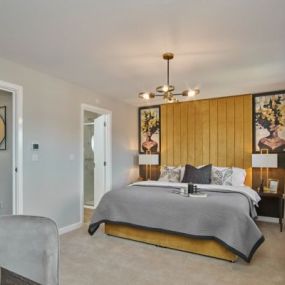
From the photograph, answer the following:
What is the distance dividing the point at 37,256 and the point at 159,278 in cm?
164

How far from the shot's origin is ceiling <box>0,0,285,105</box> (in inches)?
81.4

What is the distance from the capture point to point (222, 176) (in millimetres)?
4426

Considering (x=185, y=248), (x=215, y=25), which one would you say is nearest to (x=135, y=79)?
(x=215, y=25)

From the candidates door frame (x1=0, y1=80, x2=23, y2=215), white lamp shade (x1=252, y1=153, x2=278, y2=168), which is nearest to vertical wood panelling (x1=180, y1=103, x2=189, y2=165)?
white lamp shade (x1=252, y1=153, x2=278, y2=168)

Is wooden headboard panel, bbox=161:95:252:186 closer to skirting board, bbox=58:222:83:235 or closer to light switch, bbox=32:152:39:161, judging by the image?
skirting board, bbox=58:222:83:235

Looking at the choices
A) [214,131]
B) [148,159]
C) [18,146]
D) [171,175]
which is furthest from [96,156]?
[214,131]

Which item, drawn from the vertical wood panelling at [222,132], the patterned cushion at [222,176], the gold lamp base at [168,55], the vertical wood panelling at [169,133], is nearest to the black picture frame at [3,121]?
the gold lamp base at [168,55]

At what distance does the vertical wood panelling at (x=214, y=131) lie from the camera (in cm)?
514

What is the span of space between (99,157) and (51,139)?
1676 millimetres

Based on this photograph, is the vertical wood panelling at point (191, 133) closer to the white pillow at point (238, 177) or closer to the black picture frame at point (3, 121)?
the white pillow at point (238, 177)

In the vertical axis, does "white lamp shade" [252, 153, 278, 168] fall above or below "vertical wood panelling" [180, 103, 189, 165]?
below

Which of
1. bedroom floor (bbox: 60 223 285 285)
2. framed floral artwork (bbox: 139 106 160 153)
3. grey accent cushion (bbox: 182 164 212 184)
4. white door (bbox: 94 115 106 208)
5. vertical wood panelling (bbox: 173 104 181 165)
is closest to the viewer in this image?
bedroom floor (bbox: 60 223 285 285)

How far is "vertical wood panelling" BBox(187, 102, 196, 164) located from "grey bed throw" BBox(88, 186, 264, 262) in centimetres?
160

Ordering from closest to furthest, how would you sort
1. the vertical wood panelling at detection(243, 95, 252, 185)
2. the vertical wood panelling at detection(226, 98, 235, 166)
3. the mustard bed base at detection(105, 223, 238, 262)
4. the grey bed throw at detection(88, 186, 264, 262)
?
the grey bed throw at detection(88, 186, 264, 262), the mustard bed base at detection(105, 223, 238, 262), the vertical wood panelling at detection(243, 95, 252, 185), the vertical wood panelling at detection(226, 98, 235, 166)
